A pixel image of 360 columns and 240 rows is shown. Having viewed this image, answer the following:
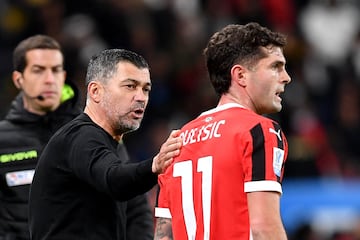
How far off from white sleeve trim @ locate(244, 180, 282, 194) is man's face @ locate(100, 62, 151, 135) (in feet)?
2.92

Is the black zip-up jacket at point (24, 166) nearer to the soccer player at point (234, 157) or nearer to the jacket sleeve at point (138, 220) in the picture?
the jacket sleeve at point (138, 220)

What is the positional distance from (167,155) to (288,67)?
9.17 meters

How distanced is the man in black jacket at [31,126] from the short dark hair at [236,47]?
144 centimetres

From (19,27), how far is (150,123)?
1987 millimetres

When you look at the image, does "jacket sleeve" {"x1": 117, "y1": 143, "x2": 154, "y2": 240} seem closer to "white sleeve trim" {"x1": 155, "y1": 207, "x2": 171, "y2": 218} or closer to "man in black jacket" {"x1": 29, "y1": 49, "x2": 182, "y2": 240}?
"man in black jacket" {"x1": 29, "y1": 49, "x2": 182, "y2": 240}

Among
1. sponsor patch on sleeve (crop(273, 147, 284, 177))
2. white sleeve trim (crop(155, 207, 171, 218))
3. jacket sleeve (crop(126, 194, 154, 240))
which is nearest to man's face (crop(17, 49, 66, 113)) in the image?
jacket sleeve (crop(126, 194, 154, 240))

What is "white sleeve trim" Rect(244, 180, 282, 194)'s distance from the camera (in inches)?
207

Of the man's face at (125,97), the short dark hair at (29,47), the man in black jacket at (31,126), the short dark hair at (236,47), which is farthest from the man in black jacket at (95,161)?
the short dark hair at (29,47)

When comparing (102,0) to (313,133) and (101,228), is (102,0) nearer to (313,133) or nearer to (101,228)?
(313,133)

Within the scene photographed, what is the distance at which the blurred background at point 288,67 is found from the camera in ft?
40.3

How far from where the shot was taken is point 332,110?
1418 centimetres

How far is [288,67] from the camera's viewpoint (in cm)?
1453

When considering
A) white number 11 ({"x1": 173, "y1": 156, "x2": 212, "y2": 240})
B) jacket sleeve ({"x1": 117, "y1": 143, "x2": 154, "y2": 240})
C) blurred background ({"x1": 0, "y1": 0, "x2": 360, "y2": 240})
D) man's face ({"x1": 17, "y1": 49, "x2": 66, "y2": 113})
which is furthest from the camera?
blurred background ({"x1": 0, "y1": 0, "x2": 360, "y2": 240})

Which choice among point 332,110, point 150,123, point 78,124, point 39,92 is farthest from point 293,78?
point 78,124
